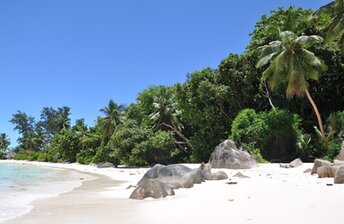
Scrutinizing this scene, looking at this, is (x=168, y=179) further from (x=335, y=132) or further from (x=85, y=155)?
(x=85, y=155)

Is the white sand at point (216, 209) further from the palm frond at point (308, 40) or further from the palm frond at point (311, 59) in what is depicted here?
the palm frond at point (308, 40)

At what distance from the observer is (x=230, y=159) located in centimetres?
2205

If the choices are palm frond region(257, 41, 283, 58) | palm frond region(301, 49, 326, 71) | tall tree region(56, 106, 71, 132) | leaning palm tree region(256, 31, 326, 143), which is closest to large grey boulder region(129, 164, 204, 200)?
leaning palm tree region(256, 31, 326, 143)

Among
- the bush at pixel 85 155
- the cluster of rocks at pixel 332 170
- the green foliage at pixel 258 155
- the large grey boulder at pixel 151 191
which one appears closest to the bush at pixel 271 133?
the green foliage at pixel 258 155

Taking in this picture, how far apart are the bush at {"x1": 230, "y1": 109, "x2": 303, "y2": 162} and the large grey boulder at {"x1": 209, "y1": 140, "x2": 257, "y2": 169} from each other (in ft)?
11.7

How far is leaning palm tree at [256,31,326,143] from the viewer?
77.8 feet

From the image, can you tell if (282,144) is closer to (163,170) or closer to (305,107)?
(305,107)

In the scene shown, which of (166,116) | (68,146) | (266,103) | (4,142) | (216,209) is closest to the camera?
(216,209)

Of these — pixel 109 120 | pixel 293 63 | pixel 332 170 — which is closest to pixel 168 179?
pixel 332 170

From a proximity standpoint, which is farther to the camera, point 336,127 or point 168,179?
point 336,127

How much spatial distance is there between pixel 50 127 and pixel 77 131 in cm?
4134

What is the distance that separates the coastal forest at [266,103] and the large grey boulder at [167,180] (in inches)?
458

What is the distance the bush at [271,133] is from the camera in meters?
26.1

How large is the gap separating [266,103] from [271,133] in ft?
18.1
